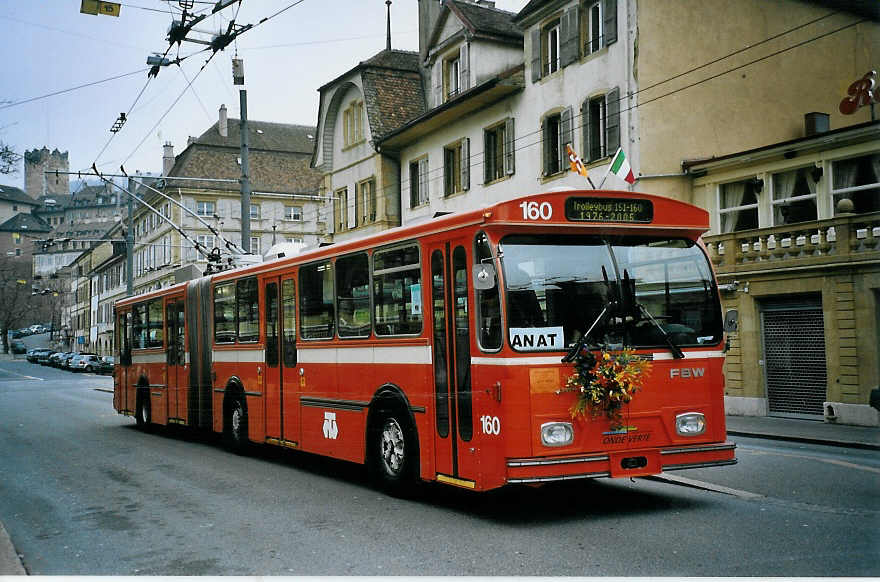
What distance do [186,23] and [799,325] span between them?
46.6 feet

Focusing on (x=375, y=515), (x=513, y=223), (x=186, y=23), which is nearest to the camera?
(x=513, y=223)

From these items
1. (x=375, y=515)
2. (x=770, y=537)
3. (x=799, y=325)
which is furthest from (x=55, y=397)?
(x=770, y=537)

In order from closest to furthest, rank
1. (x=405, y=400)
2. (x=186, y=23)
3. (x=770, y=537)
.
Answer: (x=770, y=537) → (x=405, y=400) → (x=186, y=23)

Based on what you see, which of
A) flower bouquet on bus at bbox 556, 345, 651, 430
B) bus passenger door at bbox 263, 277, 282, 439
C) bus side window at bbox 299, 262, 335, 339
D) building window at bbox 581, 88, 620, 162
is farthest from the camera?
building window at bbox 581, 88, 620, 162

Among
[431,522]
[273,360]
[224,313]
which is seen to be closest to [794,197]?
[224,313]

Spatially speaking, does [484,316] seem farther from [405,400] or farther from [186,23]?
[186,23]

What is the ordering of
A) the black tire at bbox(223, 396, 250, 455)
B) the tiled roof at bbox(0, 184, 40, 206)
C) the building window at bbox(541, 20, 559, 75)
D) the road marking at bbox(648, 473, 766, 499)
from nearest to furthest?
1. the road marking at bbox(648, 473, 766, 499)
2. the tiled roof at bbox(0, 184, 40, 206)
3. the black tire at bbox(223, 396, 250, 455)
4. the building window at bbox(541, 20, 559, 75)

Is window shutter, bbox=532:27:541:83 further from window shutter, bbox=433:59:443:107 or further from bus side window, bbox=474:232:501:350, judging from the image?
bus side window, bbox=474:232:501:350

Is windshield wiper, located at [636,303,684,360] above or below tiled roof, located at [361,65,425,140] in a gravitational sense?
below

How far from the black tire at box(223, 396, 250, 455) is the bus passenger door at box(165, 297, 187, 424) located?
245 cm

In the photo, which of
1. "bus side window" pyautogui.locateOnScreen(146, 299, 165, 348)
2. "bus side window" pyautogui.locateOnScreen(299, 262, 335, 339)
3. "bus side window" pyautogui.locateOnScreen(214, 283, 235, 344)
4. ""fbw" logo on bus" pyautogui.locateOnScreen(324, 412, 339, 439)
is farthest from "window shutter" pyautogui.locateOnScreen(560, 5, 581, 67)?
""fbw" logo on bus" pyautogui.locateOnScreen(324, 412, 339, 439)

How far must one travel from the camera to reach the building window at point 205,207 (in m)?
34.6

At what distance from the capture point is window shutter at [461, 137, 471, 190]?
2931 centimetres

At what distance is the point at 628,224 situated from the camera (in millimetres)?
8906
